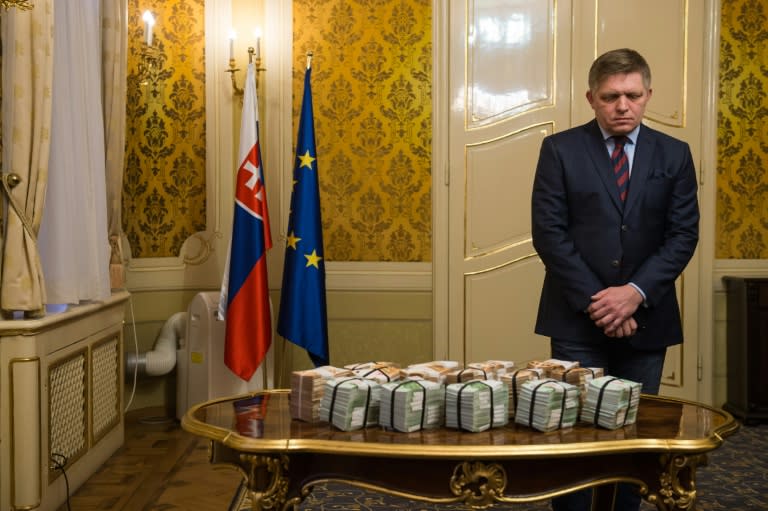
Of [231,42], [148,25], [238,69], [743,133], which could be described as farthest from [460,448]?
[743,133]

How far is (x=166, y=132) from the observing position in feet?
16.6

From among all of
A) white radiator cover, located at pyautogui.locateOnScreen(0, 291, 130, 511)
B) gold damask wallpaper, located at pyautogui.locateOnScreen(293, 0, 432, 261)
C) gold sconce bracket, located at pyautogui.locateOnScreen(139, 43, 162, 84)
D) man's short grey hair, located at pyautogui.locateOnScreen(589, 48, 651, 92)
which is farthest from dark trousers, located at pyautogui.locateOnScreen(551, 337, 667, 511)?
gold sconce bracket, located at pyautogui.locateOnScreen(139, 43, 162, 84)

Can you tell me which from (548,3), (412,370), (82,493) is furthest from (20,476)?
(548,3)

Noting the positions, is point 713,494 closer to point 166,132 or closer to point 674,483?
point 674,483

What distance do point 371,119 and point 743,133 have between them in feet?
7.16

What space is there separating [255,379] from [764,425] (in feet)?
9.18

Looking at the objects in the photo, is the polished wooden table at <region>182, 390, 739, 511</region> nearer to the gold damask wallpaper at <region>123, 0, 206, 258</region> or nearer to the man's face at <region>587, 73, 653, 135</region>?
the man's face at <region>587, 73, 653, 135</region>

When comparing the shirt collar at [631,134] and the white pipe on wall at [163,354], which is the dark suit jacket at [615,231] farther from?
the white pipe on wall at [163,354]

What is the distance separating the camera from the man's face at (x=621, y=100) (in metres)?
2.34

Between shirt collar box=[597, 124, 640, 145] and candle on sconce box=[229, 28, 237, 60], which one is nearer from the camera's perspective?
shirt collar box=[597, 124, 640, 145]

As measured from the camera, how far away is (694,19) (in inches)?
200

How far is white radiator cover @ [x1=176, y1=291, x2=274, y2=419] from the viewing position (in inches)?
186

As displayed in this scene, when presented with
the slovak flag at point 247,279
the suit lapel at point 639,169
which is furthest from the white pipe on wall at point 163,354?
the suit lapel at point 639,169

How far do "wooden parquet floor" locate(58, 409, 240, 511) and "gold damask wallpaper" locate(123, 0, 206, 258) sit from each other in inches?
45.5
